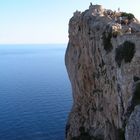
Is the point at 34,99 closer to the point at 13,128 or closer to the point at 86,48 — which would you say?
the point at 13,128

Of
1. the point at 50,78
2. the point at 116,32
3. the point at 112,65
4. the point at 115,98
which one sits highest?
the point at 116,32

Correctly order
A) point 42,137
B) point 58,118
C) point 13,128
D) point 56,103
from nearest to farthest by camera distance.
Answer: point 42,137
point 13,128
point 58,118
point 56,103

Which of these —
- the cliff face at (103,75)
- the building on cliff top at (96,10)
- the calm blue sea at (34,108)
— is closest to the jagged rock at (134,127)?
the cliff face at (103,75)

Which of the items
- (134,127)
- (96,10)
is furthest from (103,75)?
(134,127)

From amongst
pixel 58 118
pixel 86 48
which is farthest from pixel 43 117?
pixel 86 48

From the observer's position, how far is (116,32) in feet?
172

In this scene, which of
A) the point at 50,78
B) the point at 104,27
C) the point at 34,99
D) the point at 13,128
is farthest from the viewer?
the point at 50,78

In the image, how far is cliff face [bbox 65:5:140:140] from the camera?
1781 inches

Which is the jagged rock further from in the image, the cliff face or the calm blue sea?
the calm blue sea

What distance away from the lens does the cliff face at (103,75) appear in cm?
4525

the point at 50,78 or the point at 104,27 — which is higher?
the point at 104,27

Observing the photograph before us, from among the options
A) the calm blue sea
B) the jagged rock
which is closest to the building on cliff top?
the jagged rock

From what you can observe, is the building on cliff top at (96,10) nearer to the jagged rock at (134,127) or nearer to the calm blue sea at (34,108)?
the jagged rock at (134,127)

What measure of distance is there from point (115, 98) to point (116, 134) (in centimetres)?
555
